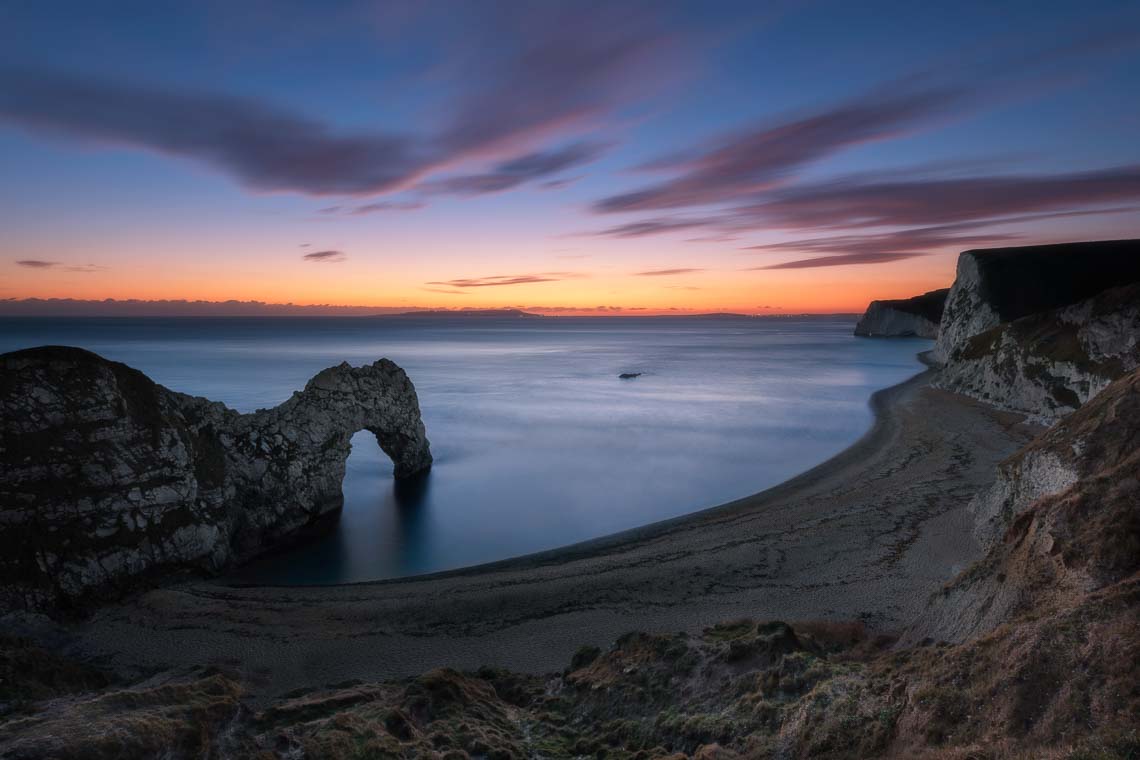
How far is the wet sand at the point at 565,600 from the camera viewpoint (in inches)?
515

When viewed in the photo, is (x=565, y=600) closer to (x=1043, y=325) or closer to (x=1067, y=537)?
(x=1067, y=537)

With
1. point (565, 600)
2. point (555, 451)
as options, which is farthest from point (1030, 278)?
point (565, 600)

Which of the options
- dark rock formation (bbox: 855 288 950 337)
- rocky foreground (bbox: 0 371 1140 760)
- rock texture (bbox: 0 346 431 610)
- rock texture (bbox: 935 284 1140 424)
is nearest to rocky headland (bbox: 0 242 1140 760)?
rocky foreground (bbox: 0 371 1140 760)

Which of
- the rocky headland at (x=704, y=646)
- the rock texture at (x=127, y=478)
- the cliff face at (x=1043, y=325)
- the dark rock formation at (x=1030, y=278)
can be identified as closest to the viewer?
the rocky headland at (x=704, y=646)

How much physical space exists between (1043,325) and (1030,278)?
20743 mm

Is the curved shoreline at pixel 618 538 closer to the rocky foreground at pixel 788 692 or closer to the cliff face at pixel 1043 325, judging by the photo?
the rocky foreground at pixel 788 692

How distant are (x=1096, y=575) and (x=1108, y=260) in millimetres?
61457

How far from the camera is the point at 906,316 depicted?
431 feet

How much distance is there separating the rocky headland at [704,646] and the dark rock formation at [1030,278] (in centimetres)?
4061

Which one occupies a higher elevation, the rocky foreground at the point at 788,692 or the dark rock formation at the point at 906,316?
the dark rock formation at the point at 906,316

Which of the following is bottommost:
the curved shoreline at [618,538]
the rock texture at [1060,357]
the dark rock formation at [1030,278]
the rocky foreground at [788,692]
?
the curved shoreline at [618,538]

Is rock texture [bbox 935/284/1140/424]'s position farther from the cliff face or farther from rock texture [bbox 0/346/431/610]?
rock texture [bbox 0/346/431/610]

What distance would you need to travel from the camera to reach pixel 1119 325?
30.3 metres

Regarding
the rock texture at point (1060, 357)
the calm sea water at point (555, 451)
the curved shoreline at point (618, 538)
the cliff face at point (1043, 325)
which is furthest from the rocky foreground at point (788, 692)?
the cliff face at point (1043, 325)
